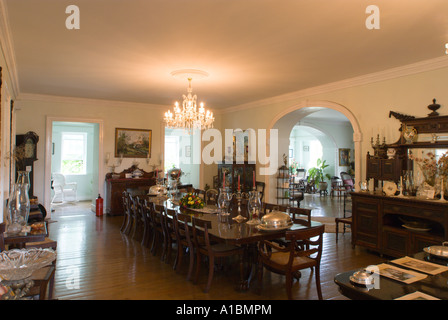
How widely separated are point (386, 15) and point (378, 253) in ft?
11.9

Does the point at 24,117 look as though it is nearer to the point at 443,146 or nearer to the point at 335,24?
the point at 335,24

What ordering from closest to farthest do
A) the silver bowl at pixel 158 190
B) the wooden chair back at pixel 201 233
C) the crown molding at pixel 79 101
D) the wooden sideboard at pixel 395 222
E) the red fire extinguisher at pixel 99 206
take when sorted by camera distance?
the wooden chair back at pixel 201 233 → the wooden sideboard at pixel 395 222 → the silver bowl at pixel 158 190 → the crown molding at pixel 79 101 → the red fire extinguisher at pixel 99 206

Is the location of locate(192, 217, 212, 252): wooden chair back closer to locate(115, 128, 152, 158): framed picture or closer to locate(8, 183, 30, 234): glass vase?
locate(8, 183, 30, 234): glass vase

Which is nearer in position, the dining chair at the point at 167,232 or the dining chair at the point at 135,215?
the dining chair at the point at 167,232

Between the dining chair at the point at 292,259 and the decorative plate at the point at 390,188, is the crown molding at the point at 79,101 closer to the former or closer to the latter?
the decorative plate at the point at 390,188

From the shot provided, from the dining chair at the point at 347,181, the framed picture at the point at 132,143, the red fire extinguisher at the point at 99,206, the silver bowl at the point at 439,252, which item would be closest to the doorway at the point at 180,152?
the framed picture at the point at 132,143

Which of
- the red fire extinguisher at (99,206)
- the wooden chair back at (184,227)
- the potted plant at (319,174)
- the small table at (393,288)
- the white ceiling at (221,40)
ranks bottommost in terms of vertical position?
the red fire extinguisher at (99,206)

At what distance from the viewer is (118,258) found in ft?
Answer: 15.6

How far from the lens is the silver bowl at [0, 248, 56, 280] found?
6.34ft

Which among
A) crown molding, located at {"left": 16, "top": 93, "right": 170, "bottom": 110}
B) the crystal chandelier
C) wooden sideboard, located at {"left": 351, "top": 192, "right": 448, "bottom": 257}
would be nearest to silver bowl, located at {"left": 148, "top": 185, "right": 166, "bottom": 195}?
the crystal chandelier

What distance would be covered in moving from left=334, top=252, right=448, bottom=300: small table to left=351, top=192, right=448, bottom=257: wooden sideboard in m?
3.00

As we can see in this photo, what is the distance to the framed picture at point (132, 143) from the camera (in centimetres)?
880

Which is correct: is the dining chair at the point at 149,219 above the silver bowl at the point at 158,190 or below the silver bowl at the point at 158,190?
below

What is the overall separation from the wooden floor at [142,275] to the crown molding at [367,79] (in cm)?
310
